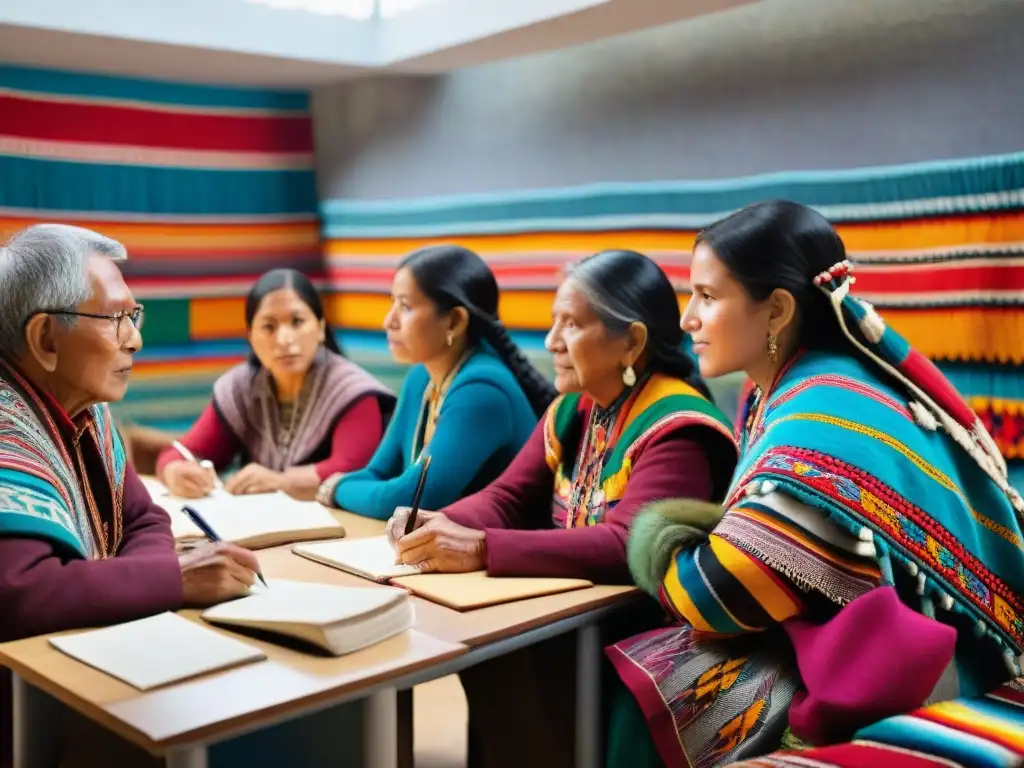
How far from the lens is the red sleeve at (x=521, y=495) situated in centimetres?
259

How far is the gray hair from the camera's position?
6.45ft

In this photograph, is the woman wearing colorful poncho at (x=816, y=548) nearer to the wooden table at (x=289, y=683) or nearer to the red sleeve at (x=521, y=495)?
the wooden table at (x=289, y=683)

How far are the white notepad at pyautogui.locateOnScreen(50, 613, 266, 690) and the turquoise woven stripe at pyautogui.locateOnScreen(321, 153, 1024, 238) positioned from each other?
1812 mm

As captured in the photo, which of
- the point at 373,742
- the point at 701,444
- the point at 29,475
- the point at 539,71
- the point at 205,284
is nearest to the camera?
the point at 373,742

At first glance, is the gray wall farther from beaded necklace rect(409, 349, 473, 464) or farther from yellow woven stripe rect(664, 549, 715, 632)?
yellow woven stripe rect(664, 549, 715, 632)

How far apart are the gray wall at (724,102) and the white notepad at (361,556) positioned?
1444 mm

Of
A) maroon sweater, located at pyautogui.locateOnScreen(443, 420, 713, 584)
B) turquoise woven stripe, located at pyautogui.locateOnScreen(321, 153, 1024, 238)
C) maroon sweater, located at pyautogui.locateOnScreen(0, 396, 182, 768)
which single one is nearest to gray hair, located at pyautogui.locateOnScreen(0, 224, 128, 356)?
maroon sweater, located at pyautogui.locateOnScreen(0, 396, 182, 768)

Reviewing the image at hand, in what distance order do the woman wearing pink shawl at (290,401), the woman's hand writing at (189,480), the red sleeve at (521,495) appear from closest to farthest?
1. the red sleeve at (521,495)
2. the woman's hand writing at (189,480)
3. the woman wearing pink shawl at (290,401)

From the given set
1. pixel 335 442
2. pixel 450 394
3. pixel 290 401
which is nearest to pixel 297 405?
pixel 290 401

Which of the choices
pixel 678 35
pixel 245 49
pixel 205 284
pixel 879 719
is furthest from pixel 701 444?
pixel 205 284

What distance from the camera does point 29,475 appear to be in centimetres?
181

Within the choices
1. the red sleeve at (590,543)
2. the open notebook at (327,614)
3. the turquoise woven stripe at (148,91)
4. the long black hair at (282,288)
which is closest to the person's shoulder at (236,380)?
the long black hair at (282,288)

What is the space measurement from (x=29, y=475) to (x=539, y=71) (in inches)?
91.9

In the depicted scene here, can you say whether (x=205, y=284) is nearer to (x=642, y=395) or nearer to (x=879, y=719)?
(x=642, y=395)
